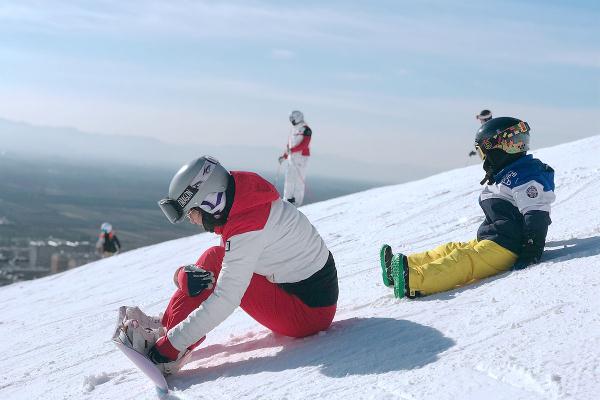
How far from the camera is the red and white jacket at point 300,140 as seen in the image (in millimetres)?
12461

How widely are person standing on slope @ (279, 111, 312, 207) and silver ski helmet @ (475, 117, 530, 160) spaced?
26.4 feet

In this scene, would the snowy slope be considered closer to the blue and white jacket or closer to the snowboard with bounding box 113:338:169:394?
the snowboard with bounding box 113:338:169:394

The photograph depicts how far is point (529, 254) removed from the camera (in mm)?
4055

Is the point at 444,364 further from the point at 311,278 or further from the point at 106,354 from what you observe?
the point at 106,354

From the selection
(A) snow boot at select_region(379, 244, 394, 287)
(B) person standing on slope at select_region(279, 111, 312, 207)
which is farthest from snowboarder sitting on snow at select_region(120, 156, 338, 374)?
(B) person standing on slope at select_region(279, 111, 312, 207)

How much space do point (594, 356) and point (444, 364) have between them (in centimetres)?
66

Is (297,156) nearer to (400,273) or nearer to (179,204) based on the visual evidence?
(400,273)

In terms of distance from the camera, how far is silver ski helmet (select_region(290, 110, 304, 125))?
12281 mm

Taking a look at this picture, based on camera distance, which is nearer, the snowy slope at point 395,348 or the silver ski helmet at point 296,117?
the snowy slope at point 395,348

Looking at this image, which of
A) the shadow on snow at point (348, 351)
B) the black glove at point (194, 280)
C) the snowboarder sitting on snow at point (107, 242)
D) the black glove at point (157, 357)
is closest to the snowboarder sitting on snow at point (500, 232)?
the shadow on snow at point (348, 351)

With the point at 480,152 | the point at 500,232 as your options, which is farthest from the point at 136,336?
the point at 480,152

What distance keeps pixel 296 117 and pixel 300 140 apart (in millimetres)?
513

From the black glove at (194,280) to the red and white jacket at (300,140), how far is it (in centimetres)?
925

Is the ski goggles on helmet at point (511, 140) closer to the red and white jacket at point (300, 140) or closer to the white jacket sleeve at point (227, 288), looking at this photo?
the white jacket sleeve at point (227, 288)
